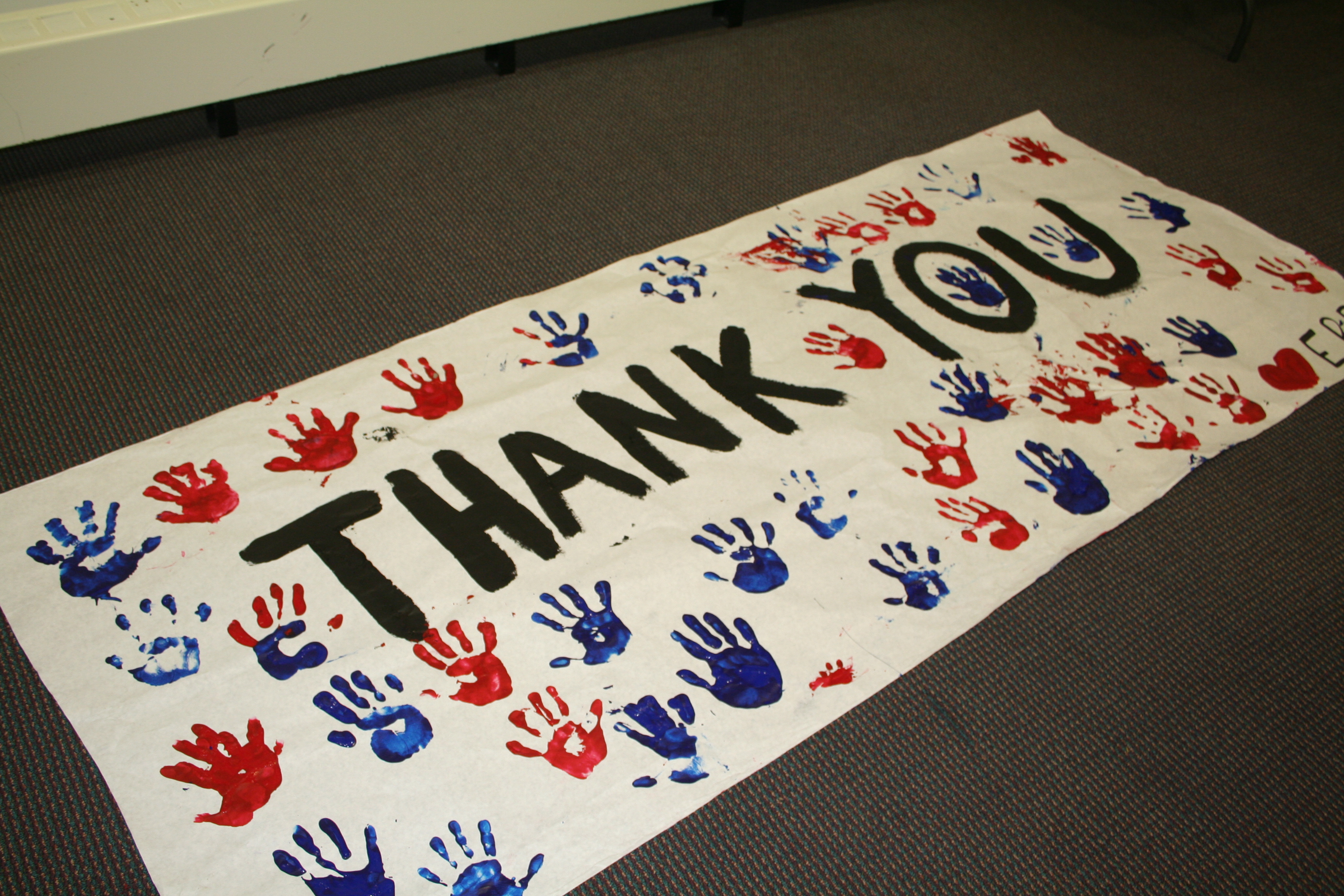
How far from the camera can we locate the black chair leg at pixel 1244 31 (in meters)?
2.14

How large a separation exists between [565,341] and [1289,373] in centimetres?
114

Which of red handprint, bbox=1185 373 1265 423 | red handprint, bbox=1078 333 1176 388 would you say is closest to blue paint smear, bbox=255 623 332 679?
red handprint, bbox=1078 333 1176 388

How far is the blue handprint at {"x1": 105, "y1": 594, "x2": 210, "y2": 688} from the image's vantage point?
0.90m

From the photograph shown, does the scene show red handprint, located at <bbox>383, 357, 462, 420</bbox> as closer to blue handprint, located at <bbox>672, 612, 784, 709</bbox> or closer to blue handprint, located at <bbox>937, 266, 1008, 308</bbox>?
blue handprint, located at <bbox>672, 612, 784, 709</bbox>

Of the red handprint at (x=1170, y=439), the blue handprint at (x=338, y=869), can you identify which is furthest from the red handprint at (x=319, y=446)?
the red handprint at (x=1170, y=439)

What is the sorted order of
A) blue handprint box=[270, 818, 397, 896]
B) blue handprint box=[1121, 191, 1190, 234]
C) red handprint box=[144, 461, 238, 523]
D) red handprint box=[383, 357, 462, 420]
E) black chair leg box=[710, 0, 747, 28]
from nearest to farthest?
1. blue handprint box=[270, 818, 397, 896]
2. red handprint box=[144, 461, 238, 523]
3. red handprint box=[383, 357, 462, 420]
4. blue handprint box=[1121, 191, 1190, 234]
5. black chair leg box=[710, 0, 747, 28]

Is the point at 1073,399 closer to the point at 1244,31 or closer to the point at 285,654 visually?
the point at 285,654

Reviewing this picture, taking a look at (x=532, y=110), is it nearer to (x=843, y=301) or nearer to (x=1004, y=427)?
(x=843, y=301)

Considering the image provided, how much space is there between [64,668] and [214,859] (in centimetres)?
28

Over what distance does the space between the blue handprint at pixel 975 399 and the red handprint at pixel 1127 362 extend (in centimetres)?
20

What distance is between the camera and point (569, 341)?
4.24ft

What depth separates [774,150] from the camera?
5.67 ft

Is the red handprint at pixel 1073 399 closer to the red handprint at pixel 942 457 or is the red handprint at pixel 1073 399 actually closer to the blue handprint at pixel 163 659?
the red handprint at pixel 942 457

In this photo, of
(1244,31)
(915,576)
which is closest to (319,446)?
(915,576)
